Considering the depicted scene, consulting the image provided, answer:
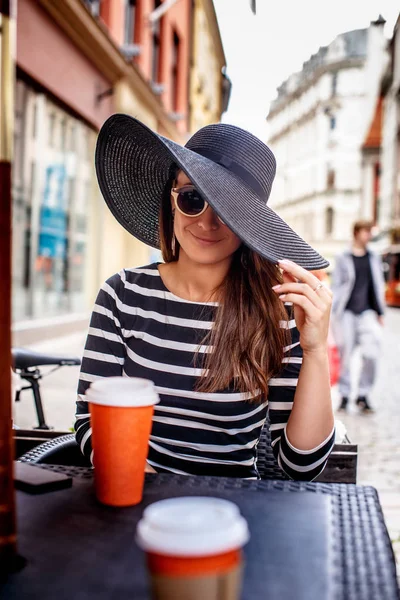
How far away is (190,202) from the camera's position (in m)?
1.89

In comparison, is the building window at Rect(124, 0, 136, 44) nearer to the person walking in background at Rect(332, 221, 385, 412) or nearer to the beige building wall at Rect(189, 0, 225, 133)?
the beige building wall at Rect(189, 0, 225, 133)

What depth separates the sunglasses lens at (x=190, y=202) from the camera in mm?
1862

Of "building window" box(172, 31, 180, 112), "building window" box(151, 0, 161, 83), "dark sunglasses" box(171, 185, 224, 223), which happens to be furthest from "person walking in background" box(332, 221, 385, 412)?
"building window" box(172, 31, 180, 112)

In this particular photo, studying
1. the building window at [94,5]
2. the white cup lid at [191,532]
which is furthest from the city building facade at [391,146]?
the white cup lid at [191,532]

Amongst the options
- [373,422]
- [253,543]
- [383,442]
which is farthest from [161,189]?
[373,422]

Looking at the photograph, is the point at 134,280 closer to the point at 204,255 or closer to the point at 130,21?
the point at 204,255

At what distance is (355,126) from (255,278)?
65678mm

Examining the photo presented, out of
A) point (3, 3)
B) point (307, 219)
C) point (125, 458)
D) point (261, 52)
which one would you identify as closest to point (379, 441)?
point (261, 52)

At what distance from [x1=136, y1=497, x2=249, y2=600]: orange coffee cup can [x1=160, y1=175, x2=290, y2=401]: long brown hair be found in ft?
3.78

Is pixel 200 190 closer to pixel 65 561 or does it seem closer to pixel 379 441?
pixel 65 561

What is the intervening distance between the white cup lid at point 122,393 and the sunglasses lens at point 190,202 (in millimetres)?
846

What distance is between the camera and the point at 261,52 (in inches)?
72.3

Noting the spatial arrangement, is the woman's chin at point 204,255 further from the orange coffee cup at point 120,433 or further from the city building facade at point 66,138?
the city building facade at point 66,138

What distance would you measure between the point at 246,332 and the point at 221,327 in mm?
72
